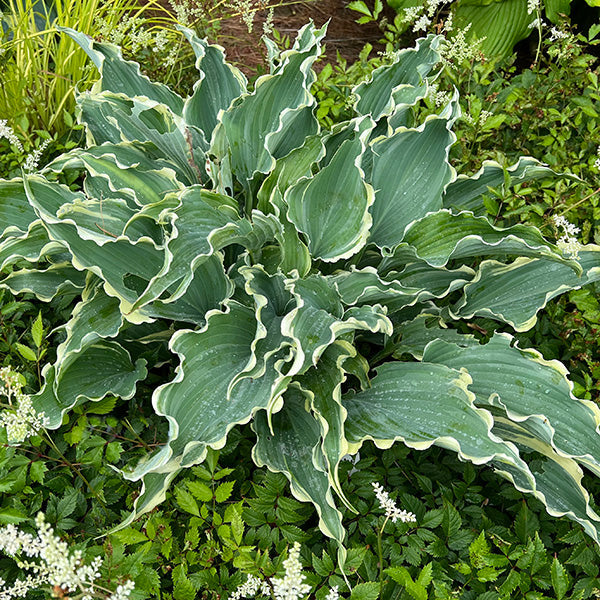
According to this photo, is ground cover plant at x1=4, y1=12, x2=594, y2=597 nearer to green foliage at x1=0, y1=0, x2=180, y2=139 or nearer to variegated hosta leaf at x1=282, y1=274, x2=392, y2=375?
variegated hosta leaf at x1=282, y1=274, x2=392, y2=375

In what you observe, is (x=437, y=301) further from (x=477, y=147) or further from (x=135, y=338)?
(x=135, y=338)

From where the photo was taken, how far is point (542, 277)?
154 cm

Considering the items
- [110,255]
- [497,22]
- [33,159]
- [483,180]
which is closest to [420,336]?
[483,180]

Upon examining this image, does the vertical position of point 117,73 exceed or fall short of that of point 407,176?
it exceeds it

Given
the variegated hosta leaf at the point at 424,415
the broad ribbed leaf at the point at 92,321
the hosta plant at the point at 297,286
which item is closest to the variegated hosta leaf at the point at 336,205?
the hosta plant at the point at 297,286

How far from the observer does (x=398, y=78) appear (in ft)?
6.27

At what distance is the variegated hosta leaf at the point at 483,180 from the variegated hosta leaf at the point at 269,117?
46cm

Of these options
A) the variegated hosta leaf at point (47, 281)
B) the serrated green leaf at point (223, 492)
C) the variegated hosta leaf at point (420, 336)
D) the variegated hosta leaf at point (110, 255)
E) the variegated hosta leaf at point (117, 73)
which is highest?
the variegated hosta leaf at point (117, 73)

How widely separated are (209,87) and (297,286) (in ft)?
2.75

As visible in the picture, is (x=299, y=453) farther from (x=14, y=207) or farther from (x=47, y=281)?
(x=14, y=207)

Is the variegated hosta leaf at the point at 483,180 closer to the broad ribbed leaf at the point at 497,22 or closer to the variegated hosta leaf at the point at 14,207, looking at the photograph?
the variegated hosta leaf at the point at 14,207

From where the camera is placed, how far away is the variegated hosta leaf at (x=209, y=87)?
1806 millimetres

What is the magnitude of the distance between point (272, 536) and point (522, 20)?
2917 millimetres

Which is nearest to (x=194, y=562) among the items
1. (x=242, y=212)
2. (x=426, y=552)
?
(x=426, y=552)
